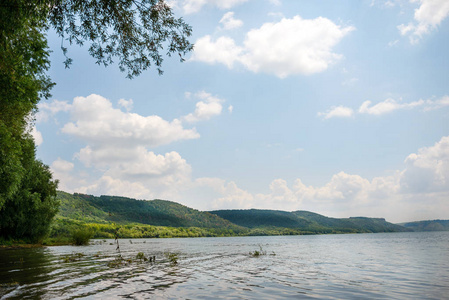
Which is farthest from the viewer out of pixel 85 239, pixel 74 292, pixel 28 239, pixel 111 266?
pixel 85 239

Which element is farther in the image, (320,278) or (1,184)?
(1,184)

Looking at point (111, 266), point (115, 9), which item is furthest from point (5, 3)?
point (111, 266)

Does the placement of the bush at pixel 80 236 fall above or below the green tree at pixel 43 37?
below

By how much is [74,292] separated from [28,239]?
5056 centimetres

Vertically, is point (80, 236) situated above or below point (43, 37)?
below

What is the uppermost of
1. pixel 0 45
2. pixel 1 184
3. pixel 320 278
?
pixel 0 45

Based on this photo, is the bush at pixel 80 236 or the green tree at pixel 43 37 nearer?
the green tree at pixel 43 37

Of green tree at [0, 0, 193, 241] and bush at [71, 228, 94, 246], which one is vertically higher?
green tree at [0, 0, 193, 241]

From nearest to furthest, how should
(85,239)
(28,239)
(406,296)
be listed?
1. (406,296)
2. (28,239)
3. (85,239)

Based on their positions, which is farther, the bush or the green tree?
the bush

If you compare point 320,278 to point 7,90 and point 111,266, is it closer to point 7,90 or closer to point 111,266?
point 111,266

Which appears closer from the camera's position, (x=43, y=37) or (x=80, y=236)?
(x=43, y=37)

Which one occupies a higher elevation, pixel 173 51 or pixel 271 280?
pixel 173 51

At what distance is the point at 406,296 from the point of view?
13258 mm
